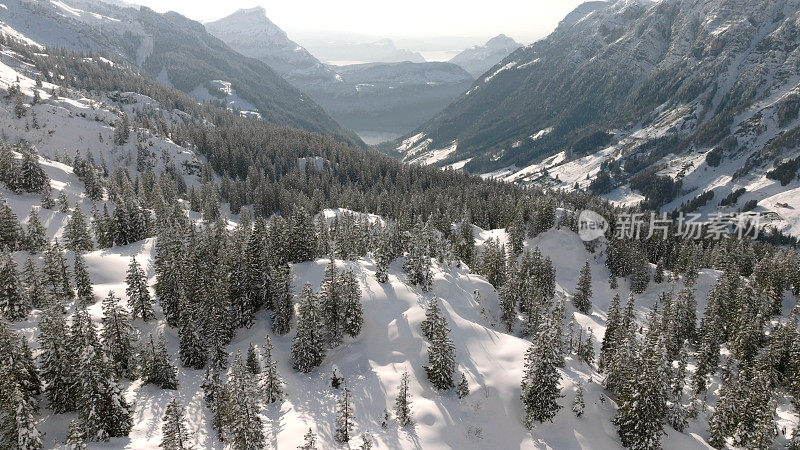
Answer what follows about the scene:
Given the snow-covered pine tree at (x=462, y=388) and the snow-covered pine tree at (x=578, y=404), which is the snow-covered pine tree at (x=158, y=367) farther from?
the snow-covered pine tree at (x=578, y=404)

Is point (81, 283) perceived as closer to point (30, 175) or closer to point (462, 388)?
point (462, 388)

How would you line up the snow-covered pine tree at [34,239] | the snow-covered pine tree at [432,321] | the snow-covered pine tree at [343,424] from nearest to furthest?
the snow-covered pine tree at [343,424], the snow-covered pine tree at [432,321], the snow-covered pine tree at [34,239]

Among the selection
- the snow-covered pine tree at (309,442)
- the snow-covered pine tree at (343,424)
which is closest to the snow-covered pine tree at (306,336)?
the snow-covered pine tree at (343,424)

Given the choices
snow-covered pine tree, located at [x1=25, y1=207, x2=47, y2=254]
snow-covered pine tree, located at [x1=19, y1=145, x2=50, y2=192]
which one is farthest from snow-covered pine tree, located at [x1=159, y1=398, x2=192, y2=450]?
snow-covered pine tree, located at [x1=19, y1=145, x2=50, y2=192]

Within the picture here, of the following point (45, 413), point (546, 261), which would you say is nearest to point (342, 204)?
point (546, 261)

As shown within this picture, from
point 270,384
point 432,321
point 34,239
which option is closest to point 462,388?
point 432,321

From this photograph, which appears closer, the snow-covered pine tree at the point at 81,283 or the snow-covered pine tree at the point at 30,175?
the snow-covered pine tree at the point at 81,283

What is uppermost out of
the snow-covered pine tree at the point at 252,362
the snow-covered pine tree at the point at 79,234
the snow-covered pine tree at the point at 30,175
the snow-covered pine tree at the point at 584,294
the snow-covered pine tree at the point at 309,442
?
the snow-covered pine tree at the point at 30,175
